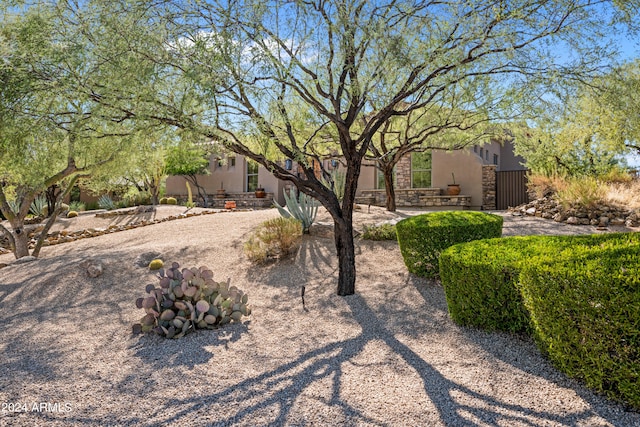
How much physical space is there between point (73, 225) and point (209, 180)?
8412 mm

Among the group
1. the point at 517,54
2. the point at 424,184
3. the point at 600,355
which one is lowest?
the point at 600,355

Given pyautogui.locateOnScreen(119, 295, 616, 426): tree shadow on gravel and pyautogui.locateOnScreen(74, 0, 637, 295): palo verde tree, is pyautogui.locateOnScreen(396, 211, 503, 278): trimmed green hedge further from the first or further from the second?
pyautogui.locateOnScreen(119, 295, 616, 426): tree shadow on gravel

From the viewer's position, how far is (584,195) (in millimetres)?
8766

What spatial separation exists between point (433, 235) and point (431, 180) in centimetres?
1124

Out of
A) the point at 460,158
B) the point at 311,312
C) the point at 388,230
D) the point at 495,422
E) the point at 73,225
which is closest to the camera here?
the point at 495,422

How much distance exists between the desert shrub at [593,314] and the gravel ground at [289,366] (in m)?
0.17

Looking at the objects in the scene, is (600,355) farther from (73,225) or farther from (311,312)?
(73,225)

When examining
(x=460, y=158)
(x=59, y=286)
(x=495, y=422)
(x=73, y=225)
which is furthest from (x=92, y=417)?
(x=460, y=158)

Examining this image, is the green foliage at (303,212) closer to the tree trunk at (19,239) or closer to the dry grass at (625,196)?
the tree trunk at (19,239)

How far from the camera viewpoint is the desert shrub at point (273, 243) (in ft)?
21.7

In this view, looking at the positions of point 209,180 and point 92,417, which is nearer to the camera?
point 92,417

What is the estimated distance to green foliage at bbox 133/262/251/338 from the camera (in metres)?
3.90

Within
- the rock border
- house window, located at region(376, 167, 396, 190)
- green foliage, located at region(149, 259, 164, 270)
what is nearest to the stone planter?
house window, located at region(376, 167, 396, 190)

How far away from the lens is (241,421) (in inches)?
93.5
